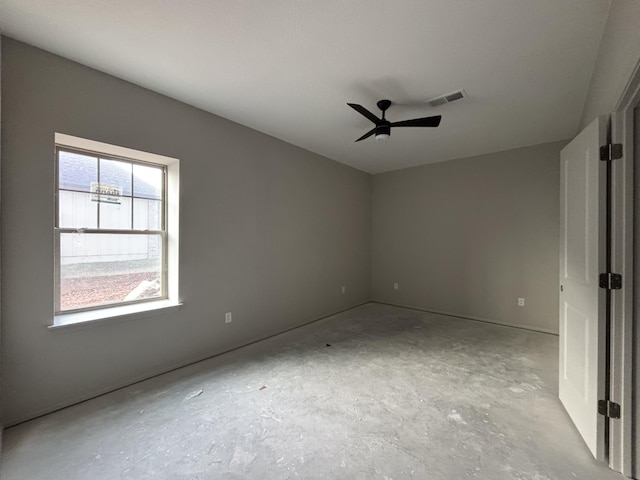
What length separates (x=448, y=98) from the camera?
265 cm

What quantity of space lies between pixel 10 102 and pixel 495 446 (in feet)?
12.8

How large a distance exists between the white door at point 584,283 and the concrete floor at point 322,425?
8.7 inches

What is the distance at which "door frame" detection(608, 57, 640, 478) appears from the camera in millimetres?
1485

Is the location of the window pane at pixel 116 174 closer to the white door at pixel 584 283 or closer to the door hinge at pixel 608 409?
the white door at pixel 584 283

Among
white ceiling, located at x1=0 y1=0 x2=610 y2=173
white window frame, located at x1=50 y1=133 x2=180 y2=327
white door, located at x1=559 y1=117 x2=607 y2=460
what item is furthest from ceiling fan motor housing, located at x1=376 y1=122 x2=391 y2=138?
white window frame, located at x1=50 y1=133 x2=180 y2=327

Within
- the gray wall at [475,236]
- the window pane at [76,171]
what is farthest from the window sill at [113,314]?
the gray wall at [475,236]

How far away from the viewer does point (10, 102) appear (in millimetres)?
1897

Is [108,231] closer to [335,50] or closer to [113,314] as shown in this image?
[113,314]

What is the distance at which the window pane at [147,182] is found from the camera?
106 inches

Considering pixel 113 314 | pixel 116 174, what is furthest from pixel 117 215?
pixel 113 314

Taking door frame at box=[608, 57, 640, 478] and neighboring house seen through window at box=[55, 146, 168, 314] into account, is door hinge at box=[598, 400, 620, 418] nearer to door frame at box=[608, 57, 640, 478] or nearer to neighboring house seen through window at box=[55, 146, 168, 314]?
door frame at box=[608, 57, 640, 478]

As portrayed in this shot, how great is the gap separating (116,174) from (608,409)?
3986mm

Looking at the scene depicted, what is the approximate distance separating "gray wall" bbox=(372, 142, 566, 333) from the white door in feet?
7.00

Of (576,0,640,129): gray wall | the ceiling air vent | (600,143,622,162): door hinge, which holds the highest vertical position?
the ceiling air vent
